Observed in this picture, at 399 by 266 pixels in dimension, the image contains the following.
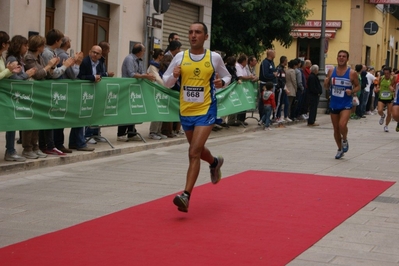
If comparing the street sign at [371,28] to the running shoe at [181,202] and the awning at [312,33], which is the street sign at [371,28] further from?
the running shoe at [181,202]

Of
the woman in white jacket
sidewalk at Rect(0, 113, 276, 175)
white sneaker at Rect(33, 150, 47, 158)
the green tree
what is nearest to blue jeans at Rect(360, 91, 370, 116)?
the green tree

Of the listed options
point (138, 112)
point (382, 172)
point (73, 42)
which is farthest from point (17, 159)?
point (73, 42)

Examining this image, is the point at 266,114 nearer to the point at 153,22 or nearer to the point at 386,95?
the point at 153,22

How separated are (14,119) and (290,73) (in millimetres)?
12430

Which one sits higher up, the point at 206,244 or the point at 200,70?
the point at 200,70

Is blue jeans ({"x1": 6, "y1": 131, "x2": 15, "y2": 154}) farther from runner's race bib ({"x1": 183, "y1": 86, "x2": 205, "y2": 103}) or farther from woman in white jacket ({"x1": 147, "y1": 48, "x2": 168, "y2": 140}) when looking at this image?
woman in white jacket ({"x1": 147, "y1": 48, "x2": 168, "y2": 140})

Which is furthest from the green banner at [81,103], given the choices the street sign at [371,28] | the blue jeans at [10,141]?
the street sign at [371,28]

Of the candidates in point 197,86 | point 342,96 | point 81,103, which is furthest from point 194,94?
point 342,96

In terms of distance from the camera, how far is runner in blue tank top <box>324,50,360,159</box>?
45.8 feet

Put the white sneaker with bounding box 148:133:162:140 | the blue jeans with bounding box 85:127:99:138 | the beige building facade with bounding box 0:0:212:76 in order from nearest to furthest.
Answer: the blue jeans with bounding box 85:127:99:138, the white sneaker with bounding box 148:133:162:140, the beige building facade with bounding box 0:0:212:76

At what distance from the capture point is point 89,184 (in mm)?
10406

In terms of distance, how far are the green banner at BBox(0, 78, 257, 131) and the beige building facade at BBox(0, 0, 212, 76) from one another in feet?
12.8

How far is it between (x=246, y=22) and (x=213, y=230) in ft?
73.8

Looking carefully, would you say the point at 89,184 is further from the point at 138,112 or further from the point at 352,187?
the point at 138,112
